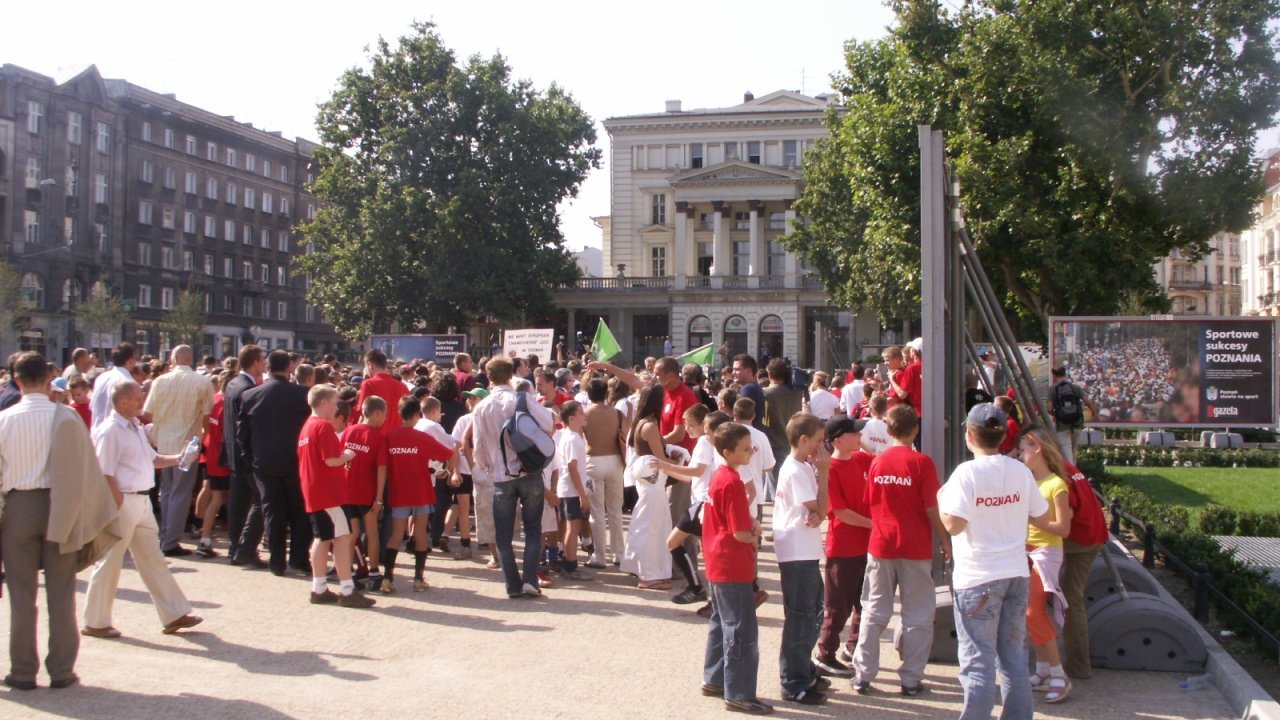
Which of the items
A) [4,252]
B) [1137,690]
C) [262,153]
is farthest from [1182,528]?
[262,153]

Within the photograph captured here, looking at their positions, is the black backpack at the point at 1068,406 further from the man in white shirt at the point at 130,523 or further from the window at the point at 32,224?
the window at the point at 32,224

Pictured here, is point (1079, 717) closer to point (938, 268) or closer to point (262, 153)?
point (938, 268)

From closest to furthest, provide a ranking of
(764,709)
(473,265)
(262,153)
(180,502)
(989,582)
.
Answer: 1. (989,582)
2. (764,709)
3. (180,502)
4. (473,265)
5. (262,153)

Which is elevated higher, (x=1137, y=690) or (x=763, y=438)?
(x=763, y=438)

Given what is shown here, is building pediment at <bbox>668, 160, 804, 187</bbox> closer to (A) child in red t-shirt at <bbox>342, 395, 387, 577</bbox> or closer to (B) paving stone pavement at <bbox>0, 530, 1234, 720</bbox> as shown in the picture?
(A) child in red t-shirt at <bbox>342, 395, 387, 577</bbox>

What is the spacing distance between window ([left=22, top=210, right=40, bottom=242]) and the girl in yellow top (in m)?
61.2

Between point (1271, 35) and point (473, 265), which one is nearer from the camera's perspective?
point (1271, 35)

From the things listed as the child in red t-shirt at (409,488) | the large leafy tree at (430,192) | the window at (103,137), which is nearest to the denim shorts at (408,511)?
the child in red t-shirt at (409,488)

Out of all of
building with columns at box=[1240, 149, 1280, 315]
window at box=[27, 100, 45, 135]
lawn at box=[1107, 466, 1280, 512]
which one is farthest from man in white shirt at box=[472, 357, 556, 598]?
building with columns at box=[1240, 149, 1280, 315]

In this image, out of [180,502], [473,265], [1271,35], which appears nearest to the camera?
[180,502]

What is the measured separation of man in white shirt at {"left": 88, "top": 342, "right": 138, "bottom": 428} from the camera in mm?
10476

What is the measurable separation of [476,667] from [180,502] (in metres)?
5.47

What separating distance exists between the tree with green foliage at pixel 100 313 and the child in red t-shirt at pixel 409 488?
5236 centimetres

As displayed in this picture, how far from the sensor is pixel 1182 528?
1153cm
